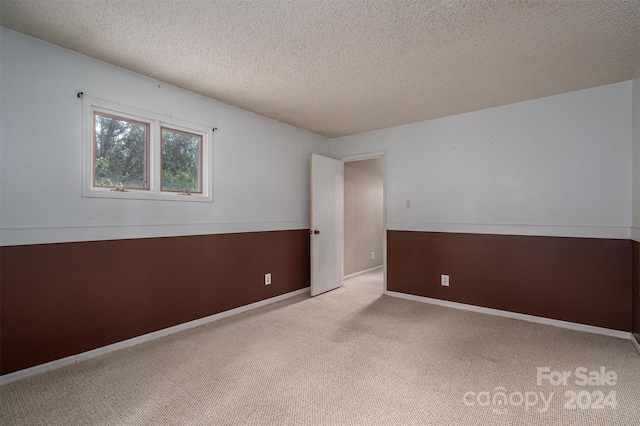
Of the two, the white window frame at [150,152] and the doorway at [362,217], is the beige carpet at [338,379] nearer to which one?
the white window frame at [150,152]

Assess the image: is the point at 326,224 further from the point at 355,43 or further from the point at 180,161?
the point at 355,43

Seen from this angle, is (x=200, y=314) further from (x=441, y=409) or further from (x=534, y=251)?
(x=534, y=251)

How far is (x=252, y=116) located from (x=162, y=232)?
174 centimetres

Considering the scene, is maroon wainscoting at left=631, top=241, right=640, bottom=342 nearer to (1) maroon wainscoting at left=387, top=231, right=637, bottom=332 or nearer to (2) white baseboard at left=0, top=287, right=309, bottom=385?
(1) maroon wainscoting at left=387, top=231, right=637, bottom=332

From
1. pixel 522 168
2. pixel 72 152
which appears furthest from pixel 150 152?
pixel 522 168

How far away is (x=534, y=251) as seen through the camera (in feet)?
10.3

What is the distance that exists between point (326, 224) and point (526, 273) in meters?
2.46

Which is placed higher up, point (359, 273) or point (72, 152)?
point (72, 152)

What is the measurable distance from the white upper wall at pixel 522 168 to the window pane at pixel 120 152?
301 cm

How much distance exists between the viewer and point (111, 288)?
2439mm

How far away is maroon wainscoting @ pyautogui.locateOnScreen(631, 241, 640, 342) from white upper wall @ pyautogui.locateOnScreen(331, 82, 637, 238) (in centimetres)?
26

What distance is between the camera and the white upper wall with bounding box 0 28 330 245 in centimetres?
201

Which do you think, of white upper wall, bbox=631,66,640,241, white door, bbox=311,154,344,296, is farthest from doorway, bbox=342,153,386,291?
Answer: white upper wall, bbox=631,66,640,241

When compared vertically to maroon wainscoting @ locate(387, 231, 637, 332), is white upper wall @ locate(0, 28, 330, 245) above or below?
above
